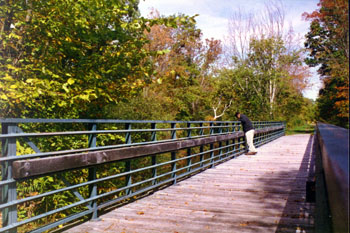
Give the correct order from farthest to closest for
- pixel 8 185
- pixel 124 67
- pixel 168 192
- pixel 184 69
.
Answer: pixel 184 69
pixel 124 67
pixel 168 192
pixel 8 185

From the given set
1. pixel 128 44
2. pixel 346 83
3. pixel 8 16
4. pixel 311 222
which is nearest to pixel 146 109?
pixel 128 44

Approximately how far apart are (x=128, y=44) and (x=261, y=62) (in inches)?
1117

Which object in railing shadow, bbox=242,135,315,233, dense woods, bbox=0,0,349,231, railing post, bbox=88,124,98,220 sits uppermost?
dense woods, bbox=0,0,349,231

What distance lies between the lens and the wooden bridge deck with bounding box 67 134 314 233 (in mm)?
4849

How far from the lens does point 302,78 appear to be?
156ft

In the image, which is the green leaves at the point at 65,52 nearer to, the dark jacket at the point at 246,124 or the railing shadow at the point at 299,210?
the railing shadow at the point at 299,210

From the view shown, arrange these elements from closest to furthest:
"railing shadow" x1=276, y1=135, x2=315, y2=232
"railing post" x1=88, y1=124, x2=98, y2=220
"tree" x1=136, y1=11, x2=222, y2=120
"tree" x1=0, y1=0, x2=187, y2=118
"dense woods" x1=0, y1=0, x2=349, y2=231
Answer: "dense woods" x1=0, y1=0, x2=349, y2=231, "railing shadow" x1=276, y1=135, x2=315, y2=232, "railing post" x1=88, y1=124, x2=98, y2=220, "tree" x1=0, y1=0, x2=187, y2=118, "tree" x1=136, y1=11, x2=222, y2=120

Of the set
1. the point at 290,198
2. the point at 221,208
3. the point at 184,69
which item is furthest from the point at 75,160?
the point at 184,69

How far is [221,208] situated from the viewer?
19.7 feet

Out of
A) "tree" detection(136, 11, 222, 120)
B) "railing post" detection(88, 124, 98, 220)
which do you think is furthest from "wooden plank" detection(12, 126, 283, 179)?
"tree" detection(136, 11, 222, 120)

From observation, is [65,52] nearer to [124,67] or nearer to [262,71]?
[124,67]

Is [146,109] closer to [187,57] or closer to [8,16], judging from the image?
[8,16]

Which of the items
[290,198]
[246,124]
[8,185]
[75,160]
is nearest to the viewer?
[8,185]

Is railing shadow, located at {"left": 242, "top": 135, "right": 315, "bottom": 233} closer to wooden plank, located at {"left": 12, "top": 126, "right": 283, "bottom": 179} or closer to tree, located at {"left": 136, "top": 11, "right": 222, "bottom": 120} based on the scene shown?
wooden plank, located at {"left": 12, "top": 126, "right": 283, "bottom": 179}
